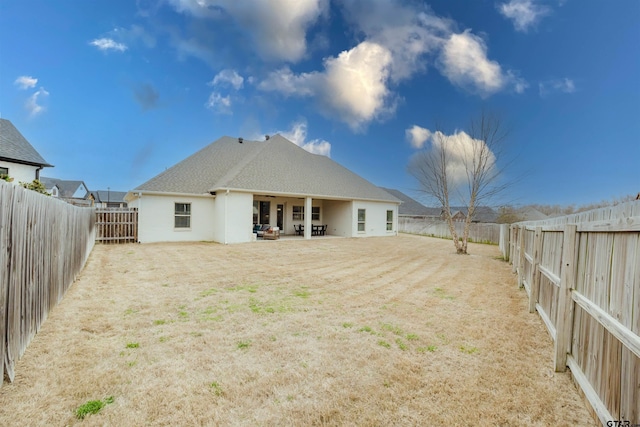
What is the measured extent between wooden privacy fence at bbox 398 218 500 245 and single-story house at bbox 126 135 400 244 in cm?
438

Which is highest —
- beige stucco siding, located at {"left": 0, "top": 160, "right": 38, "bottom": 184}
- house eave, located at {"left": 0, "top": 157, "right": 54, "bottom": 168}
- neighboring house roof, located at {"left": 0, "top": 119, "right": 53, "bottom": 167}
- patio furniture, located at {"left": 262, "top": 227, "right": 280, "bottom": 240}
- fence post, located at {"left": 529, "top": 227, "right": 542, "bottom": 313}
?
neighboring house roof, located at {"left": 0, "top": 119, "right": 53, "bottom": 167}

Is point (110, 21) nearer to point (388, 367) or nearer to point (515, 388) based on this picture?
point (388, 367)

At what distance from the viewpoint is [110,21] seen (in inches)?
518

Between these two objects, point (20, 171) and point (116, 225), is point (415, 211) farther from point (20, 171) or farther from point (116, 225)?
point (20, 171)

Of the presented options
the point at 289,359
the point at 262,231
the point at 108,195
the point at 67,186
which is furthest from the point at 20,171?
the point at 108,195

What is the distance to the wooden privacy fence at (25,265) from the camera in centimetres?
265

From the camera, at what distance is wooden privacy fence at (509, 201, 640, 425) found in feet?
6.11

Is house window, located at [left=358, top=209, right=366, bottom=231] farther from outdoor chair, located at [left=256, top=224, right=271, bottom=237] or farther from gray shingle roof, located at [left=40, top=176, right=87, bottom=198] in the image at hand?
gray shingle roof, located at [left=40, top=176, right=87, bottom=198]

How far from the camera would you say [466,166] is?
14.6m

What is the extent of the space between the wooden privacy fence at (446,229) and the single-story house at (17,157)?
29425 mm

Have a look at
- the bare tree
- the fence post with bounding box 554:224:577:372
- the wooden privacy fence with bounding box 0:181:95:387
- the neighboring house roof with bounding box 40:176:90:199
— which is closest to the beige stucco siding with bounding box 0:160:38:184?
the wooden privacy fence with bounding box 0:181:95:387

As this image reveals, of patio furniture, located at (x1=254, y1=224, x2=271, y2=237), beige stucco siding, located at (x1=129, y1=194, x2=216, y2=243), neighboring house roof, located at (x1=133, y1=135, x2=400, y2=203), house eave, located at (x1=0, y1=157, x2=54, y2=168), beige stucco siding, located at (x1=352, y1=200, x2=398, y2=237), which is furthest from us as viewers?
beige stucco siding, located at (x1=352, y1=200, x2=398, y2=237)

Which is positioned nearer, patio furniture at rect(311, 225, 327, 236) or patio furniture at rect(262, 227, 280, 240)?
patio furniture at rect(262, 227, 280, 240)

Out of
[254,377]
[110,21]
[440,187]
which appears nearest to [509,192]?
[440,187]
